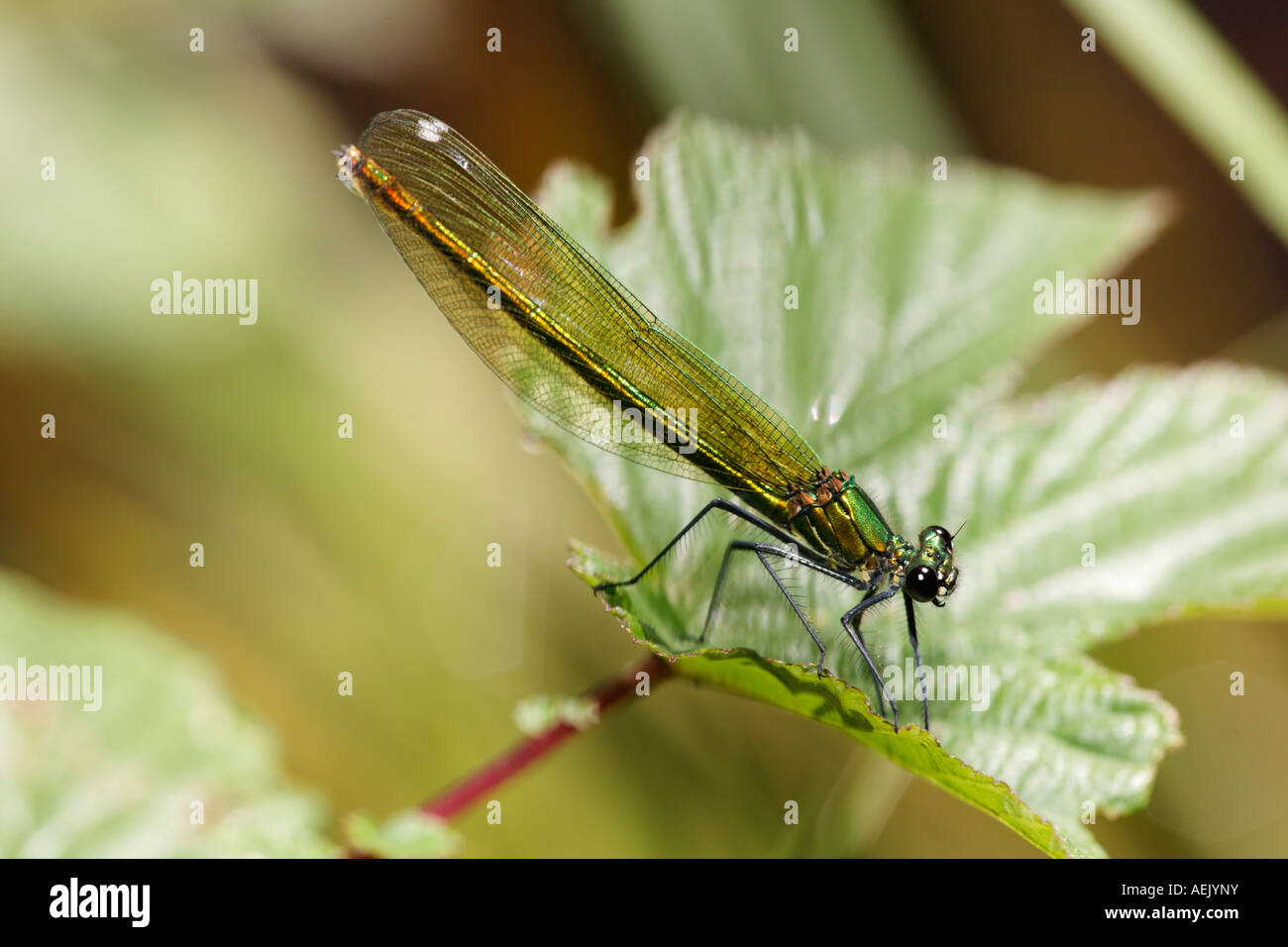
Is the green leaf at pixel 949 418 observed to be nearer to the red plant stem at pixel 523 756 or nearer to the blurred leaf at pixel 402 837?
the red plant stem at pixel 523 756

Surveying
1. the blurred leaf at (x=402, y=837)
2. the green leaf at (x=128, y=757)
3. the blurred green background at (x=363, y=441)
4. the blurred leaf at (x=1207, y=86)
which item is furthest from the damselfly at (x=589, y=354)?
the blurred leaf at (x=1207, y=86)

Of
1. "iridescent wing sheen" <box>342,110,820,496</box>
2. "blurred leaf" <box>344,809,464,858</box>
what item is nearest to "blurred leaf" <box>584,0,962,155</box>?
"iridescent wing sheen" <box>342,110,820,496</box>

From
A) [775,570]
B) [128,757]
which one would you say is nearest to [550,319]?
[775,570]

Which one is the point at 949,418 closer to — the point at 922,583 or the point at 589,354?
the point at 922,583

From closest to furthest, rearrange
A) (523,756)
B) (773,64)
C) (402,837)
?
1. (402,837)
2. (523,756)
3. (773,64)

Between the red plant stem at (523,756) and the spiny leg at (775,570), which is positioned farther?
the spiny leg at (775,570)

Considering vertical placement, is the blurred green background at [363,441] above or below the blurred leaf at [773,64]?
below

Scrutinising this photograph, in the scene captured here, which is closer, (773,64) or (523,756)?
(523,756)
